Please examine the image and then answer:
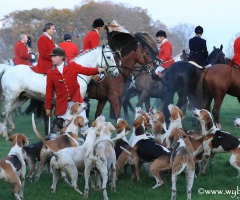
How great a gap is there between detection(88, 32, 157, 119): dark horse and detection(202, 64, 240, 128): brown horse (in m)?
1.38

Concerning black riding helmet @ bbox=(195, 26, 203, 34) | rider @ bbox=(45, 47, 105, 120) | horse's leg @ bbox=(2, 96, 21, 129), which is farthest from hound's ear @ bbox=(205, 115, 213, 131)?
horse's leg @ bbox=(2, 96, 21, 129)

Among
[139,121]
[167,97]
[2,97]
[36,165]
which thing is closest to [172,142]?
[139,121]

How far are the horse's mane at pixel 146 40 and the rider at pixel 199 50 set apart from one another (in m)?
0.99

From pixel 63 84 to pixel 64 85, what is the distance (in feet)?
0.07

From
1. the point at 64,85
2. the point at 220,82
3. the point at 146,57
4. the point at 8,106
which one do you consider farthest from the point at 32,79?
the point at 220,82

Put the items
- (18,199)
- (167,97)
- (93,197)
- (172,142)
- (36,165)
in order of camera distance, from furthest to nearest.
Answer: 1. (167,97)
2. (36,165)
3. (172,142)
4. (93,197)
5. (18,199)

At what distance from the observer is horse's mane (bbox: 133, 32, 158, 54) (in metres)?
11.9

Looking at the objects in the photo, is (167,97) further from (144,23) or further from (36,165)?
(144,23)

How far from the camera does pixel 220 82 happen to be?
35.8 feet

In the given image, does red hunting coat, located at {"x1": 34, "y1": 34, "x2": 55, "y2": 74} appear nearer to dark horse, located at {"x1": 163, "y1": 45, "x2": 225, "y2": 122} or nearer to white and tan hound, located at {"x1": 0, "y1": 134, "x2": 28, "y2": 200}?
dark horse, located at {"x1": 163, "y1": 45, "x2": 225, "y2": 122}

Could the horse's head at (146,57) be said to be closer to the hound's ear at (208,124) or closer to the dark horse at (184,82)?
the dark horse at (184,82)

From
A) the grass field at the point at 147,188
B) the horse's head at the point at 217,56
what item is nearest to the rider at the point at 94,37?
the horse's head at the point at 217,56

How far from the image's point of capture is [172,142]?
6910 millimetres

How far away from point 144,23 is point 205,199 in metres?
42.2
